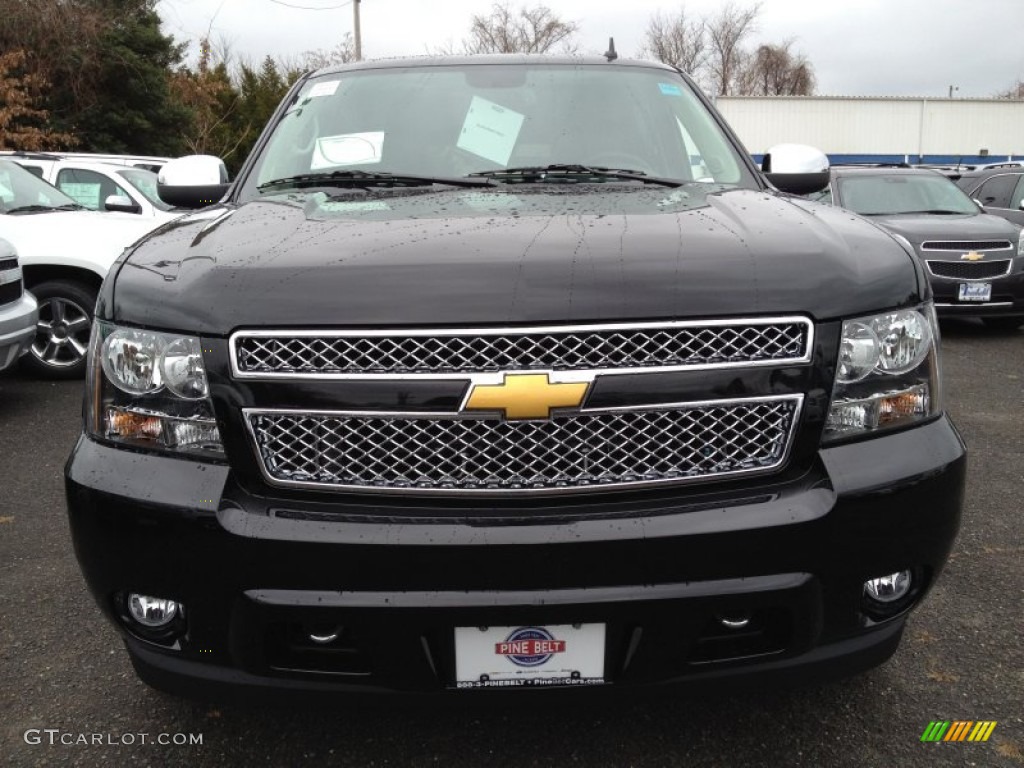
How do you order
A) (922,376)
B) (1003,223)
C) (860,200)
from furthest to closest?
(860,200)
(1003,223)
(922,376)

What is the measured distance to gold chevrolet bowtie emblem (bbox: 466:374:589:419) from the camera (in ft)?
5.47

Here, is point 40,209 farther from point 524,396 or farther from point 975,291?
point 975,291

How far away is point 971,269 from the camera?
829cm

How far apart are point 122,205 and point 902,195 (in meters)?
7.75

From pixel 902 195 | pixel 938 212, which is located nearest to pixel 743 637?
pixel 938 212

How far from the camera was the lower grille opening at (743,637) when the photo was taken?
5.79 ft

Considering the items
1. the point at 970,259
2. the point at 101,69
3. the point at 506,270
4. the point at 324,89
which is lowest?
the point at 970,259

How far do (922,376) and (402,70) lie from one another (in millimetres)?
2166

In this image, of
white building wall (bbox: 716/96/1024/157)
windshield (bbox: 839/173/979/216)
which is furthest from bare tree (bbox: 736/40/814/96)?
windshield (bbox: 839/173/979/216)

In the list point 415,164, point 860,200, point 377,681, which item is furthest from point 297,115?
point 860,200

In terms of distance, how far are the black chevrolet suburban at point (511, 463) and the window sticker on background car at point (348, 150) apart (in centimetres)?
101

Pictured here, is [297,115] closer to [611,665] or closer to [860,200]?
[611,665]

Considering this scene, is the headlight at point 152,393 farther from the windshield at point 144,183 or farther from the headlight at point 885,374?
the windshield at point 144,183

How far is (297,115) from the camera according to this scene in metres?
3.17
